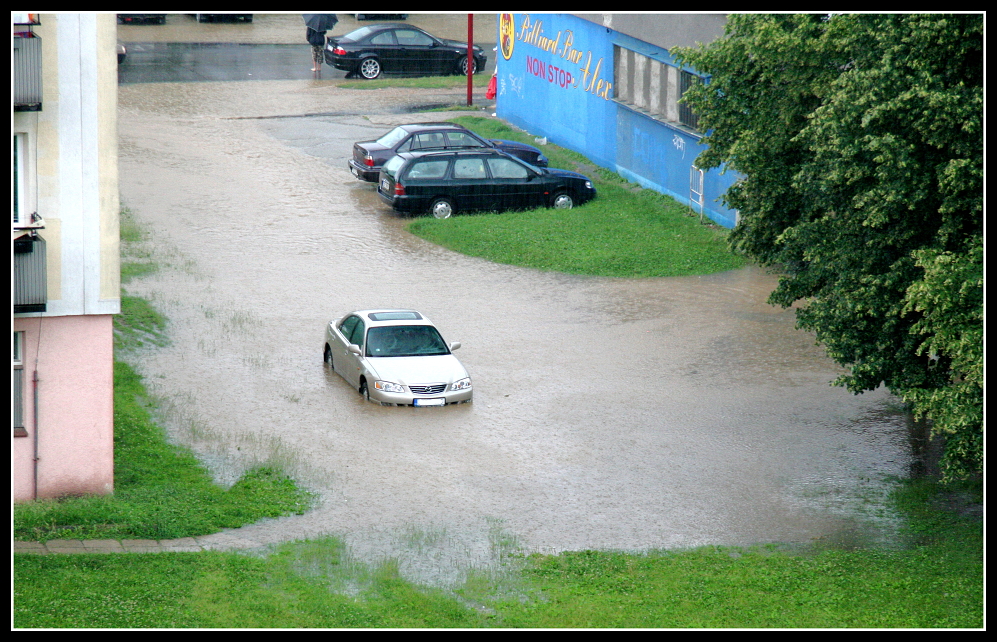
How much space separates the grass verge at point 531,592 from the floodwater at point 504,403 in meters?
0.73

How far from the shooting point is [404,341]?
1875 centimetres

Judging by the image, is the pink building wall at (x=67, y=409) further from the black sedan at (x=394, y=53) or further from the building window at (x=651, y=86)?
the black sedan at (x=394, y=53)

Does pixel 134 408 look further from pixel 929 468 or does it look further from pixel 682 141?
pixel 682 141

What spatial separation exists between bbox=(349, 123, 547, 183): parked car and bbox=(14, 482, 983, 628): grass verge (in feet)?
59.6

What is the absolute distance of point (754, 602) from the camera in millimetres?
11766

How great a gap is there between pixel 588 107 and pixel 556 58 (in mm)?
2523

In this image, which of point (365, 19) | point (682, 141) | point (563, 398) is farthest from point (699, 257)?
point (365, 19)

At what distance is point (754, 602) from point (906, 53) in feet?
18.6

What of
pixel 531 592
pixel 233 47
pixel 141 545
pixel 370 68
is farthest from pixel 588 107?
pixel 531 592

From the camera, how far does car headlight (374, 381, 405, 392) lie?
58.6 feet

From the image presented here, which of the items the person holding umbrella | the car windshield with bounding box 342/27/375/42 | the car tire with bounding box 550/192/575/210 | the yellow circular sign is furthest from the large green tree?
the person holding umbrella

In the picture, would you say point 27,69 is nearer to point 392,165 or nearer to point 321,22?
point 392,165

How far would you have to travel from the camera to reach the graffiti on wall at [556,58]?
32.4 m

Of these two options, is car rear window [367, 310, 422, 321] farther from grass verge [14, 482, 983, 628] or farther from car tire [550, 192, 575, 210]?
car tire [550, 192, 575, 210]
